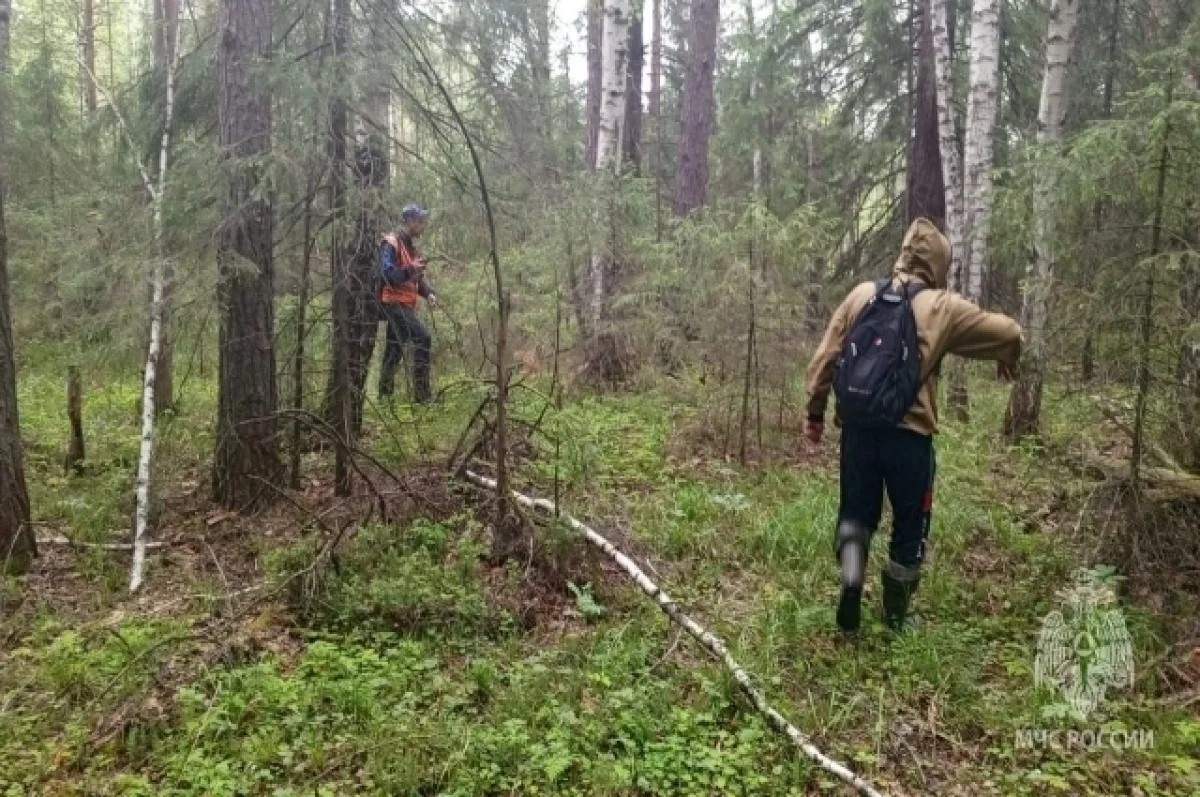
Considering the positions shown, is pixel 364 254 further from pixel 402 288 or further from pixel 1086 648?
pixel 1086 648

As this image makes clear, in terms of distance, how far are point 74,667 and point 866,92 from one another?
13.9 m

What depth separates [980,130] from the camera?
28.4 ft

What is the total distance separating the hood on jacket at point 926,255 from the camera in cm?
435

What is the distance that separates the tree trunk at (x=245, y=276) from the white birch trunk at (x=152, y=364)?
1.22 ft

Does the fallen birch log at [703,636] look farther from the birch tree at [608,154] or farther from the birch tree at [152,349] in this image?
the birch tree at [608,154]

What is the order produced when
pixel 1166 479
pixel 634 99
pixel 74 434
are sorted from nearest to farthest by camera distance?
1. pixel 1166 479
2. pixel 74 434
3. pixel 634 99

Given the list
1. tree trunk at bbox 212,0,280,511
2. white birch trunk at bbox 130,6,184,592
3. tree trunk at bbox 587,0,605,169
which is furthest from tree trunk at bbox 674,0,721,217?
white birch trunk at bbox 130,6,184,592

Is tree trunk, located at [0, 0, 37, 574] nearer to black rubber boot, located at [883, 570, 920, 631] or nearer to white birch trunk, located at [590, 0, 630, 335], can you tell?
black rubber boot, located at [883, 570, 920, 631]


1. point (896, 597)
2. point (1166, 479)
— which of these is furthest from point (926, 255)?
point (1166, 479)

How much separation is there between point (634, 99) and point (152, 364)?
11579mm

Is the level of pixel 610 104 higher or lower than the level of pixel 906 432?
higher

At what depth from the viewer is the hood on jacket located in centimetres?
435

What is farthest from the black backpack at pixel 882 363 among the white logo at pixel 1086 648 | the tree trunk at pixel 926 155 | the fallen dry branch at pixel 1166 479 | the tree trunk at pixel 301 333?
the tree trunk at pixel 926 155

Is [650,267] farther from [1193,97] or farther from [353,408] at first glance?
[1193,97]
